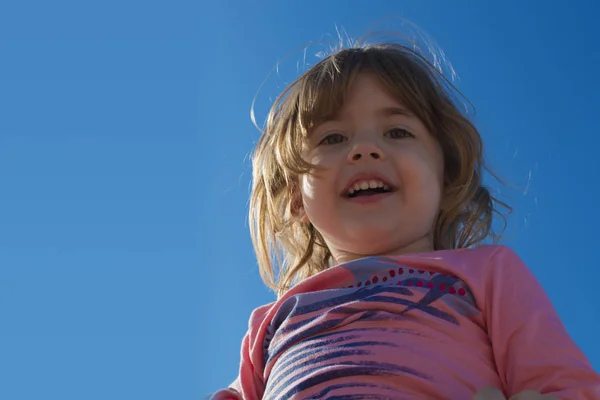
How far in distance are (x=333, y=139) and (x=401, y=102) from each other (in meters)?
0.31

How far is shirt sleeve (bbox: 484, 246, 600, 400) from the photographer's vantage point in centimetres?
221

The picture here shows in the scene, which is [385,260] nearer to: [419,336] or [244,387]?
[419,336]

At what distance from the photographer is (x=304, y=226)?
12.0ft

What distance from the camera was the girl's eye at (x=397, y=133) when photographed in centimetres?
313

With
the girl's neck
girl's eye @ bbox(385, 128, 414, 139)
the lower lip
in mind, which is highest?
girl's eye @ bbox(385, 128, 414, 139)

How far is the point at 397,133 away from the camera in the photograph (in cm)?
315

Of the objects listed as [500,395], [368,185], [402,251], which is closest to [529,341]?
[500,395]

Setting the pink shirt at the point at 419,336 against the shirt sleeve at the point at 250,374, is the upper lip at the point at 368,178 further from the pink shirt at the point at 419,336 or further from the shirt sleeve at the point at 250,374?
the shirt sleeve at the point at 250,374

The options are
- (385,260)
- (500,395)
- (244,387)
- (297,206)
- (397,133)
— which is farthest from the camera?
(297,206)

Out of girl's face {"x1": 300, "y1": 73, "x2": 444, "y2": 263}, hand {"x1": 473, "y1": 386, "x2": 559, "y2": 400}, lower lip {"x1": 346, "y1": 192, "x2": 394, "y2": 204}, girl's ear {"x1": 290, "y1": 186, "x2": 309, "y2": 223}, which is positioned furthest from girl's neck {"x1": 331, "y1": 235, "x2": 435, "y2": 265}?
hand {"x1": 473, "y1": 386, "x2": 559, "y2": 400}

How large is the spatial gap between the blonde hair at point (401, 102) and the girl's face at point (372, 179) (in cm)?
6

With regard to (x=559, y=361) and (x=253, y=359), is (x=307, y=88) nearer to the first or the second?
(x=253, y=359)

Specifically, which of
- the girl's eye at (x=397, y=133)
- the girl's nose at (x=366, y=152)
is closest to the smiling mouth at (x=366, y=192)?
the girl's nose at (x=366, y=152)

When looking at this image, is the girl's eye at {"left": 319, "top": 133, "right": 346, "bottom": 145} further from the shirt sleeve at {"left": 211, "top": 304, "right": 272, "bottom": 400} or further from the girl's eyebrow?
the shirt sleeve at {"left": 211, "top": 304, "right": 272, "bottom": 400}
